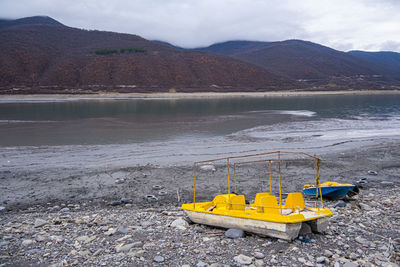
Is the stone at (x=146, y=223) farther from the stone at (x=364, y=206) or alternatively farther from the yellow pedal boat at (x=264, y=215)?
the stone at (x=364, y=206)

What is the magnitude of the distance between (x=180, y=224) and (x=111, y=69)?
85027mm

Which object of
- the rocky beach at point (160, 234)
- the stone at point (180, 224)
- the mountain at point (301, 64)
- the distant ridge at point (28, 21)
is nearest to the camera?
the rocky beach at point (160, 234)

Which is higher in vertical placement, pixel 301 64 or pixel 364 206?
pixel 301 64

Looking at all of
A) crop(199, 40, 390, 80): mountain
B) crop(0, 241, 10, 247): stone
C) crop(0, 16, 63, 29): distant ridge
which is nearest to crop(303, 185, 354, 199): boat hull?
crop(0, 241, 10, 247): stone

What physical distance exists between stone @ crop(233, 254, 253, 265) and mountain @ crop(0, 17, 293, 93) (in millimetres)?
71940

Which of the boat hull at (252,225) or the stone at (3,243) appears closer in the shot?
the boat hull at (252,225)

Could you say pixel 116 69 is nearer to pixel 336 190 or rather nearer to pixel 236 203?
pixel 336 190

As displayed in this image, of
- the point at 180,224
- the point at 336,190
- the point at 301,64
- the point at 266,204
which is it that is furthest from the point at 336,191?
the point at 301,64

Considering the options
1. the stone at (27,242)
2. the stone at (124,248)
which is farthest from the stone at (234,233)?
the stone at (27,242)

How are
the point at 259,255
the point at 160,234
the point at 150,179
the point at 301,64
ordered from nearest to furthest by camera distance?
the point at 259,255, the point at 160,234, the point at 150,179, the point at 301,64

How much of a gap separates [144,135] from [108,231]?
15.5 meters

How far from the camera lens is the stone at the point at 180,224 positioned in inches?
292

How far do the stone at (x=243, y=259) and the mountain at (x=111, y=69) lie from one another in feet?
236

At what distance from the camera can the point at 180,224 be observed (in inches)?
299
